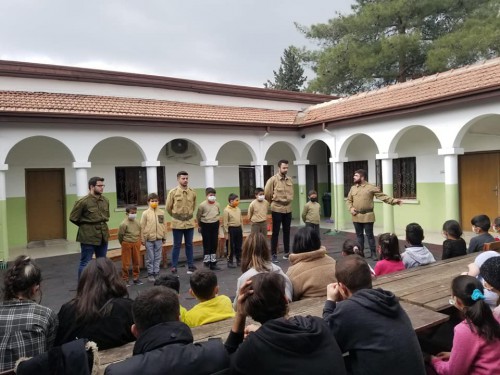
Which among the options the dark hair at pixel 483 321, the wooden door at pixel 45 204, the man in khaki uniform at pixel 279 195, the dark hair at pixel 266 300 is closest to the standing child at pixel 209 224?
the man in khaki uniform at pixel 279 195

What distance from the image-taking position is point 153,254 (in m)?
6.98

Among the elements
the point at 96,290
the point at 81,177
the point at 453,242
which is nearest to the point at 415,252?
the point at 453,242

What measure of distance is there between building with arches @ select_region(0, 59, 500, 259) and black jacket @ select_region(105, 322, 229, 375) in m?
8.81

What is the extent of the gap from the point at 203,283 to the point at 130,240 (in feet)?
14.0

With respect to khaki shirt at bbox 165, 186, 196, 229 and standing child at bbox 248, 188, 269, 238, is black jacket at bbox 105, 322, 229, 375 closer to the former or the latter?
khaki shirt at bbox 165, 186, 196, 229

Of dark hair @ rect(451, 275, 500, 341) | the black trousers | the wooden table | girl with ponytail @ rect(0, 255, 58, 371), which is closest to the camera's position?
dark hair @ rect(451, 275, 500, 341)

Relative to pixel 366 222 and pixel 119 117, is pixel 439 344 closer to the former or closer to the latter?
pixel 366 222

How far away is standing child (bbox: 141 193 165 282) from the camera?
689cm

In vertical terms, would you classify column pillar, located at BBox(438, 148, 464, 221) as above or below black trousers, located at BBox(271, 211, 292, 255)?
above

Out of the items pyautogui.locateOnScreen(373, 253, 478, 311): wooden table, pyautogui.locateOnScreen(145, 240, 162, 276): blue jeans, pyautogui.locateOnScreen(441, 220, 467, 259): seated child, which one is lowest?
pyautogui.locateOnScreen(145, 240, 162, 276): blue jeans

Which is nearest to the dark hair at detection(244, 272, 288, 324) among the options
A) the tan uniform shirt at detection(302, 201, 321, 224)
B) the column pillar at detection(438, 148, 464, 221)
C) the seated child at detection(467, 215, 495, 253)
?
the seated child at detection(467, 215, 495, 253)

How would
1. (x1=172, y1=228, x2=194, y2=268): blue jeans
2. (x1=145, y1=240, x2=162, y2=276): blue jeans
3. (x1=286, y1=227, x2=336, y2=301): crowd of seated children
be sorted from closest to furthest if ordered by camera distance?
(x1=286, y1=227, x2=336, y2=301): crowd of seated children, (x1=145, y1=240, x2=162, y2=276): blue jeans, (x1=172, y1=228, x2=194, y2=268): blue jeans

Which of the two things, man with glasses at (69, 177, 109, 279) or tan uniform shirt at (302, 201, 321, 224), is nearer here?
man with glasses at (69, 177, 109, 279)

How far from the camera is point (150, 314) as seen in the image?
2012 millimetres
